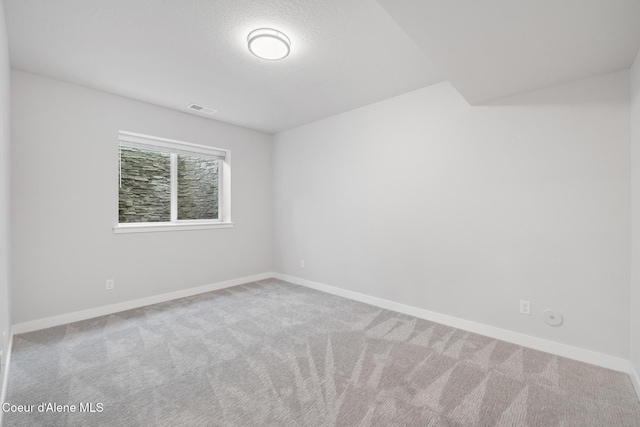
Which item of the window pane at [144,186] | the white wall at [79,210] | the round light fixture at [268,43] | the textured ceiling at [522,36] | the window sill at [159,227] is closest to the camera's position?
the textured ceiling at [522,36]

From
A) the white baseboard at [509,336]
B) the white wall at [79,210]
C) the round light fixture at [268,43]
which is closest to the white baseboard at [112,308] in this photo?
the white wall at [79,210]

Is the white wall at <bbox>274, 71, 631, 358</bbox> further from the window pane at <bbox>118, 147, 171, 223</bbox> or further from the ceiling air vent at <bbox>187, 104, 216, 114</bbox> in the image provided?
the window pane at <bbox>118, 147, 171, 223</bbox>

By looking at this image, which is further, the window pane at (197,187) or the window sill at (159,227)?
the window pane at (197,187)

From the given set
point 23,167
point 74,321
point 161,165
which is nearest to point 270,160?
point 161,165

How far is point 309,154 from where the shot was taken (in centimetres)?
423

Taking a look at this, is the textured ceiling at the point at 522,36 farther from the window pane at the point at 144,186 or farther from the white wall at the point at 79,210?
the window pane at the point at 144,186

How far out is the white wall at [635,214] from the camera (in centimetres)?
185

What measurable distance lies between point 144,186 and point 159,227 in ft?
1.84

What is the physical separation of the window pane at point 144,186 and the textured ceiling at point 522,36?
3.40 meters

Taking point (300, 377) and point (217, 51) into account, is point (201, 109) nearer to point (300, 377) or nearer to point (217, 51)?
point (217, 51)

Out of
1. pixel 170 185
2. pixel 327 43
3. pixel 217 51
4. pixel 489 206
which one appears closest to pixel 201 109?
pixel 170 185

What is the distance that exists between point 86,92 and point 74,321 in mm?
2413

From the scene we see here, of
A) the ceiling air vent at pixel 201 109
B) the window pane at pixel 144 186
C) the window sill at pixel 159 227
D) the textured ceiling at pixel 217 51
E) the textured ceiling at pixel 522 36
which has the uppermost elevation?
the ceiling air vent at pixel 201 109

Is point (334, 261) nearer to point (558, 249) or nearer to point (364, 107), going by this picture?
point (364, 107)
